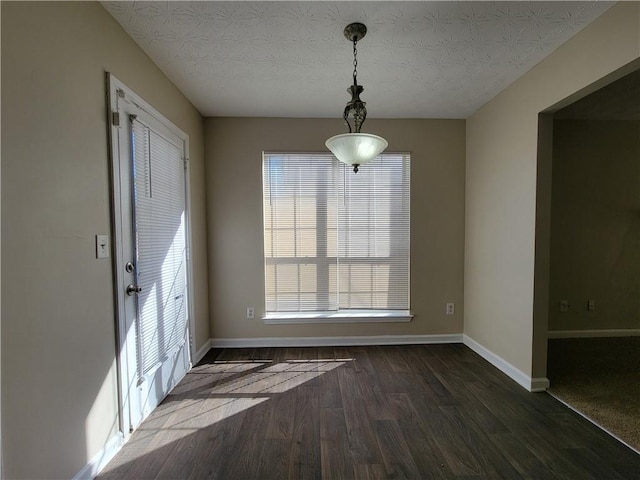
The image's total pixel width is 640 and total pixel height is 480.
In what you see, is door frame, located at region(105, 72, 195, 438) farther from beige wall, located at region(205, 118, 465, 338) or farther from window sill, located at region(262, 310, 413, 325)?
window sill, located at region(262, 310, 413, 325)

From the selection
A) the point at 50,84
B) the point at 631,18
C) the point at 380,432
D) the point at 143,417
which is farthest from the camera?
the point at 143,417

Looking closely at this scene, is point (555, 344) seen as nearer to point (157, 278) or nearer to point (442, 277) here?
point (442, 277)

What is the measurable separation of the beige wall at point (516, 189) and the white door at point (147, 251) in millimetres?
2876

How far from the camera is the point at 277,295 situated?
3.05m

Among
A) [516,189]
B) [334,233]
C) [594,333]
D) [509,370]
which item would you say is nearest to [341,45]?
[334,233]

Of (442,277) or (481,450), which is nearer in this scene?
(481,450)

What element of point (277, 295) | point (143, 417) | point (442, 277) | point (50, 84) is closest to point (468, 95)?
point (442, 277)

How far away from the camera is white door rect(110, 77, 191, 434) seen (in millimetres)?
1626

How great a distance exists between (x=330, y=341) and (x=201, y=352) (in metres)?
1.37

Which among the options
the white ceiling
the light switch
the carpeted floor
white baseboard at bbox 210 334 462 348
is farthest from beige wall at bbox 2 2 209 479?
the carpeted floor

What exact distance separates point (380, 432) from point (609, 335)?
11.1 ft

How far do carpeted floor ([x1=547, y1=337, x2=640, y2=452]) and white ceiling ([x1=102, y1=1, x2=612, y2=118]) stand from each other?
255 cm

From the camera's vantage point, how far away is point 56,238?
121cm

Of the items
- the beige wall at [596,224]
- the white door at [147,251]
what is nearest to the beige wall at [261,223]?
the white door at [147,251]
